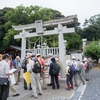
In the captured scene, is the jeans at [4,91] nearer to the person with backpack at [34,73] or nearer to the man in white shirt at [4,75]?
the man in white shirt at [4,75]

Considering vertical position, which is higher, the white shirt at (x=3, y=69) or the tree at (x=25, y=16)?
the tree at (x=25, y=16)

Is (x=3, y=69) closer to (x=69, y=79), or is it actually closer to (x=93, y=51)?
(x=69, y=79)

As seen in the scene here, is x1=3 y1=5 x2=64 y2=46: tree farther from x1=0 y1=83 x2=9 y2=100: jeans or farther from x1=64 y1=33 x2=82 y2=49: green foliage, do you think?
x1=0 y1=83 x2=9 y2=100: jeans

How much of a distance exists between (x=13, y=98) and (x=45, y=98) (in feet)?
4.01

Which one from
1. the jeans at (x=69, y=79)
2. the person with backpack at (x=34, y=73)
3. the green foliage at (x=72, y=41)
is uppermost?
the green foliage at (x=72, y=41)

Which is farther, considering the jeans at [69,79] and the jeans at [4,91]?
the jeans at [69,79]

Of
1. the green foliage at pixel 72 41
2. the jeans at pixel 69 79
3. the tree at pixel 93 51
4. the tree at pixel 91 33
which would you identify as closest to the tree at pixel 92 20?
the tree at pixel 91 33

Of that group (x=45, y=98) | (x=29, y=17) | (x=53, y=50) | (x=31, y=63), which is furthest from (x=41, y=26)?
(x=29, y=17)

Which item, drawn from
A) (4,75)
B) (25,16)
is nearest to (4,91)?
(4,75)

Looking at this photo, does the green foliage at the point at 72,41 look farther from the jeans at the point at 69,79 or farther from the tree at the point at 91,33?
the jeans at the point at 69,79

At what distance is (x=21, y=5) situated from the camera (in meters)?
23.1

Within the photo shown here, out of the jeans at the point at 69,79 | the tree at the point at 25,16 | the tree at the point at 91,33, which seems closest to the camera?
the jeans at the point at 69,79

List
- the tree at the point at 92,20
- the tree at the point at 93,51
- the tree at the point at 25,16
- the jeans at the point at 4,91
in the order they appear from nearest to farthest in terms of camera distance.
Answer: the jeans at the point at 4,91 < the tree at the point at 93,51 < the tree at the point at 25,16 < the tree at the point at 92,20

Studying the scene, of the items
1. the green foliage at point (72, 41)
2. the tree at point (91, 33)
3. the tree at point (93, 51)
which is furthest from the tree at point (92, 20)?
the tree at point (93, 51)
